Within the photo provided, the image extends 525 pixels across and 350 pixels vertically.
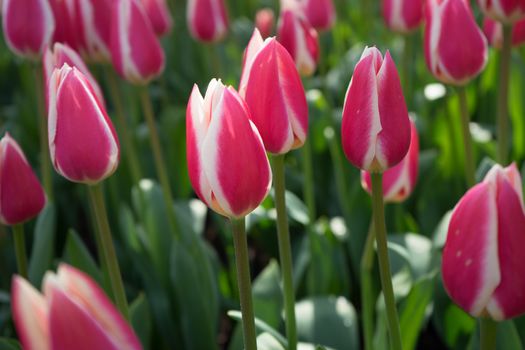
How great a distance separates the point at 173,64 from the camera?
9.05ft

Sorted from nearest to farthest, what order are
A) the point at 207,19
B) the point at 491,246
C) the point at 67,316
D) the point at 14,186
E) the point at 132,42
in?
the point at 67,316 → the point at 491,246 → the point at 14,186 → the point at 132,42 → the point at 207,19

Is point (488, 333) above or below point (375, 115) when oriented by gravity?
below

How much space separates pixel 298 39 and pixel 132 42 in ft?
0.98

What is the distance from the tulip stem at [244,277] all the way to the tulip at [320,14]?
3.58ft

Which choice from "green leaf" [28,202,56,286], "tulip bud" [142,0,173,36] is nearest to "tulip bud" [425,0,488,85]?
"green leaf" [28,202,56,286]

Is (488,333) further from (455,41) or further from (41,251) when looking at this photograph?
(41,251)

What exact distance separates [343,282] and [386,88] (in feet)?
2.71

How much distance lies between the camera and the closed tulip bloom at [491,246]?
0.71 metres

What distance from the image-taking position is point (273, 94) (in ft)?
2.75

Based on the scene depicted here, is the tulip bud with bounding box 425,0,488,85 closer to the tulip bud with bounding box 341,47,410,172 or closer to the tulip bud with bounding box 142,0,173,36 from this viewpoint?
the tulip bud with bounding box 341,47,410,172

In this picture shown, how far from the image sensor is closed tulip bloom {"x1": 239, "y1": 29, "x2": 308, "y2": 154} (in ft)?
2.73

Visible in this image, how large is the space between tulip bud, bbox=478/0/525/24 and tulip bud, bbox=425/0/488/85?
2.5 inches

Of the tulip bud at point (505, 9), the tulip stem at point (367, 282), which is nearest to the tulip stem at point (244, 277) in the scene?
the tulip stem at point (367, 282)

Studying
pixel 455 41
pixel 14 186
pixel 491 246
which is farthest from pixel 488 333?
pixel 14 186
